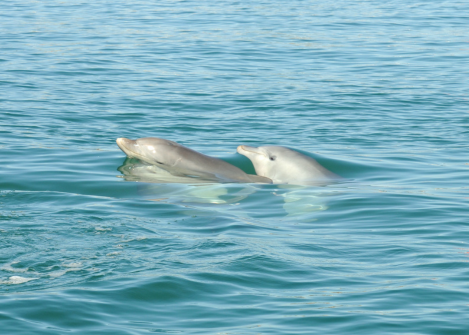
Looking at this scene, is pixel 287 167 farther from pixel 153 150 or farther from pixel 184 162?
pixel 153 150

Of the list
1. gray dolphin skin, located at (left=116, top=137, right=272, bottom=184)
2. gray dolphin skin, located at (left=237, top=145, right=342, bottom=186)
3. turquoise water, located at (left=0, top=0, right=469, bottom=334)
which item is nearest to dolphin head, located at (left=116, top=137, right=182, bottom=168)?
gray dolphin skin, located at (left=116, top=137, right=272, bottom=184)

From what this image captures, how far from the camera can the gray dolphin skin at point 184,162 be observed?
454 inches

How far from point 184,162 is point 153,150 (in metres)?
0.51

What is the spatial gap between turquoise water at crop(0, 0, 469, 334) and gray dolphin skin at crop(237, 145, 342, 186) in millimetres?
436

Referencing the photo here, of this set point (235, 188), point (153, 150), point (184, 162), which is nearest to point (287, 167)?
point (235, 188)

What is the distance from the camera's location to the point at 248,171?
12523 mm

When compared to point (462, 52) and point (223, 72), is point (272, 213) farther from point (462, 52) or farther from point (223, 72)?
point (462, 52)

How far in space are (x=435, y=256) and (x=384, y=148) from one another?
6.19 metres

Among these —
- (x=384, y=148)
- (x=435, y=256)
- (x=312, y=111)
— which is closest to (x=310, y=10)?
(x=312, y=111)

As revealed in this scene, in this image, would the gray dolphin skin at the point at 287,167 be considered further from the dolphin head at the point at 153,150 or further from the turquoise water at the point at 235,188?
the dolphin head at the point at 153,150

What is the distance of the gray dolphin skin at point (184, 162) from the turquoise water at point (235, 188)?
0.46 meters

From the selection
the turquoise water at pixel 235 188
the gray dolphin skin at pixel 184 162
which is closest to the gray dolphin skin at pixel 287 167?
the gray dolphin skin at pixel 184 162

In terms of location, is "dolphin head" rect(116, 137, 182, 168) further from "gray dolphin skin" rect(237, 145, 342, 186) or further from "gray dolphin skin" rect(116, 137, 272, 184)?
"gray dolphin skin" rect(237, 145, 342, 186)

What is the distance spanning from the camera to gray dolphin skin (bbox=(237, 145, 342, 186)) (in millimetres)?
11680
